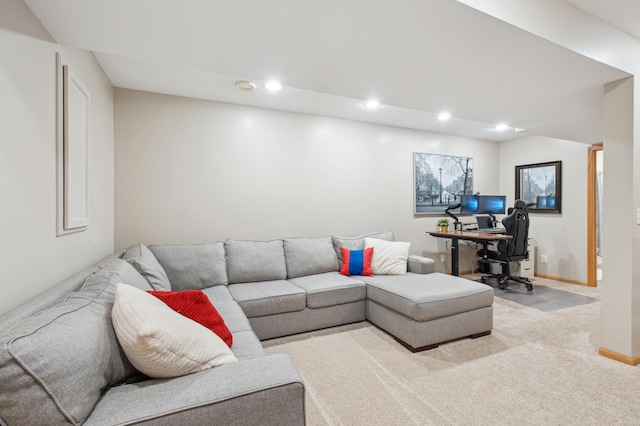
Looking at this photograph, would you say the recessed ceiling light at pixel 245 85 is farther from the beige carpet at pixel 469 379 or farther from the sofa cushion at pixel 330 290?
the beige carpet at pixel 469 379

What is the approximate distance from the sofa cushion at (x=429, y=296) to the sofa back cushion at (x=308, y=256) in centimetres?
62

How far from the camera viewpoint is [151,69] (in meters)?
2.56

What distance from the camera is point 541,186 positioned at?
193 inches

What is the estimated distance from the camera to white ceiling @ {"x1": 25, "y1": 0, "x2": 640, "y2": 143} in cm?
141

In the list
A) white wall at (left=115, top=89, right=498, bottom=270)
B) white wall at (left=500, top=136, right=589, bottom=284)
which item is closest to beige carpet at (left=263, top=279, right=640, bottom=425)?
white wall at (left=115, top=89, right=498, bottom=270)

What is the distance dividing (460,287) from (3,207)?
304 cm

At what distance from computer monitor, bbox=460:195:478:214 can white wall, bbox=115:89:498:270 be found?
70 cm

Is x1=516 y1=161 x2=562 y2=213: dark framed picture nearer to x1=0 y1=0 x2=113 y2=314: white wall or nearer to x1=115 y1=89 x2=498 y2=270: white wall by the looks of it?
x1=115 y1=89 x2=498 y2=270: white wall

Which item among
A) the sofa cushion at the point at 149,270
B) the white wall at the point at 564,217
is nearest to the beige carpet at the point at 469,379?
the sofa cushion at the point at 149,270

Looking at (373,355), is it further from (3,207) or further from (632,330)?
(3,207)

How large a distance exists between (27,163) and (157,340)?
109 centimetres

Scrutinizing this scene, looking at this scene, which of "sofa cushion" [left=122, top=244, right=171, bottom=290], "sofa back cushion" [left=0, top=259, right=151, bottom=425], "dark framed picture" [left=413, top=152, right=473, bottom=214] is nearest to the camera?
"sofa back cushion" [left=0, top=259, right=151, bottom=425]

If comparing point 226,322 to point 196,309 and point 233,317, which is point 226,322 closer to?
point 233,317

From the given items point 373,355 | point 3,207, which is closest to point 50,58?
point 3,207
